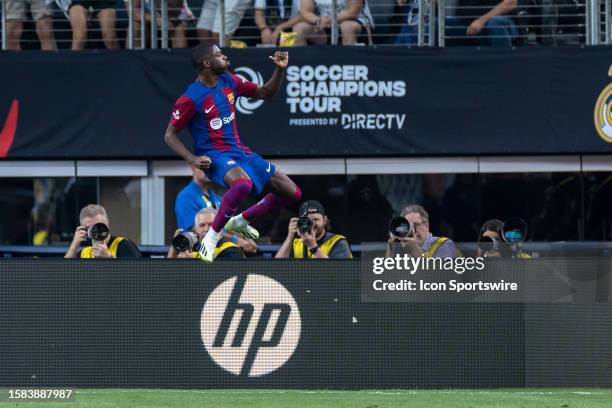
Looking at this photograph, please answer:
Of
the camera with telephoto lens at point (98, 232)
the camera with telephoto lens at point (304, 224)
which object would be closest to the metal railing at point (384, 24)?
the camera with telephoto lens at point (98, 232)

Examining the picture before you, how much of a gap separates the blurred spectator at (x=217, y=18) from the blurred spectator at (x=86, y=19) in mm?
1106

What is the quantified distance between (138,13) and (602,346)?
7764mm

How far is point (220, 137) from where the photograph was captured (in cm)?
1081

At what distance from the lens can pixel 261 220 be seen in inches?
643

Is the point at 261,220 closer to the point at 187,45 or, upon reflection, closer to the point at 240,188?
the point at 187,45

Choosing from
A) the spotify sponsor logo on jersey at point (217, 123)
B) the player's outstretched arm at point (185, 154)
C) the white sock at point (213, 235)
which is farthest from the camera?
the white sock at point (213, 235)

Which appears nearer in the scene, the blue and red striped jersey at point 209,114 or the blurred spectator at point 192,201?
the blue and red striped jersey at point 209,114

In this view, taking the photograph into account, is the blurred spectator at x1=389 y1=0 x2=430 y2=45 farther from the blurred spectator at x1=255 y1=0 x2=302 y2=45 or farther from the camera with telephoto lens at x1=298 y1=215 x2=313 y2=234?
the camera with telephoto lens at x1=298 y1=215 x2=313 y2=234

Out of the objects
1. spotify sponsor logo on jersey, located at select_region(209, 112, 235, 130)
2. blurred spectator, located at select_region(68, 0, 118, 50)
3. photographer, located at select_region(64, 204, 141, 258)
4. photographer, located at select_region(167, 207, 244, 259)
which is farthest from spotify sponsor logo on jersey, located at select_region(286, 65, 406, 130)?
spotify sponsor logo on jersey, located at select_region(209, 112, 235, 130)

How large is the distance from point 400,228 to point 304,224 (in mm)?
854

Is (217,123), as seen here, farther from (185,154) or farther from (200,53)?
(200,53)

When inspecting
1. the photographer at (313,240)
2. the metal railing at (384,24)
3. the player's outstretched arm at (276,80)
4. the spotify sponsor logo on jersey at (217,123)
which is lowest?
the photographer at (313,240)

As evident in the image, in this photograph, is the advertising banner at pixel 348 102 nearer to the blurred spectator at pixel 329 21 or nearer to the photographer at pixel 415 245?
the blurred spectator at pixel 329 21

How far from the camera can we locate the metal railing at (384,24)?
51.7ft
